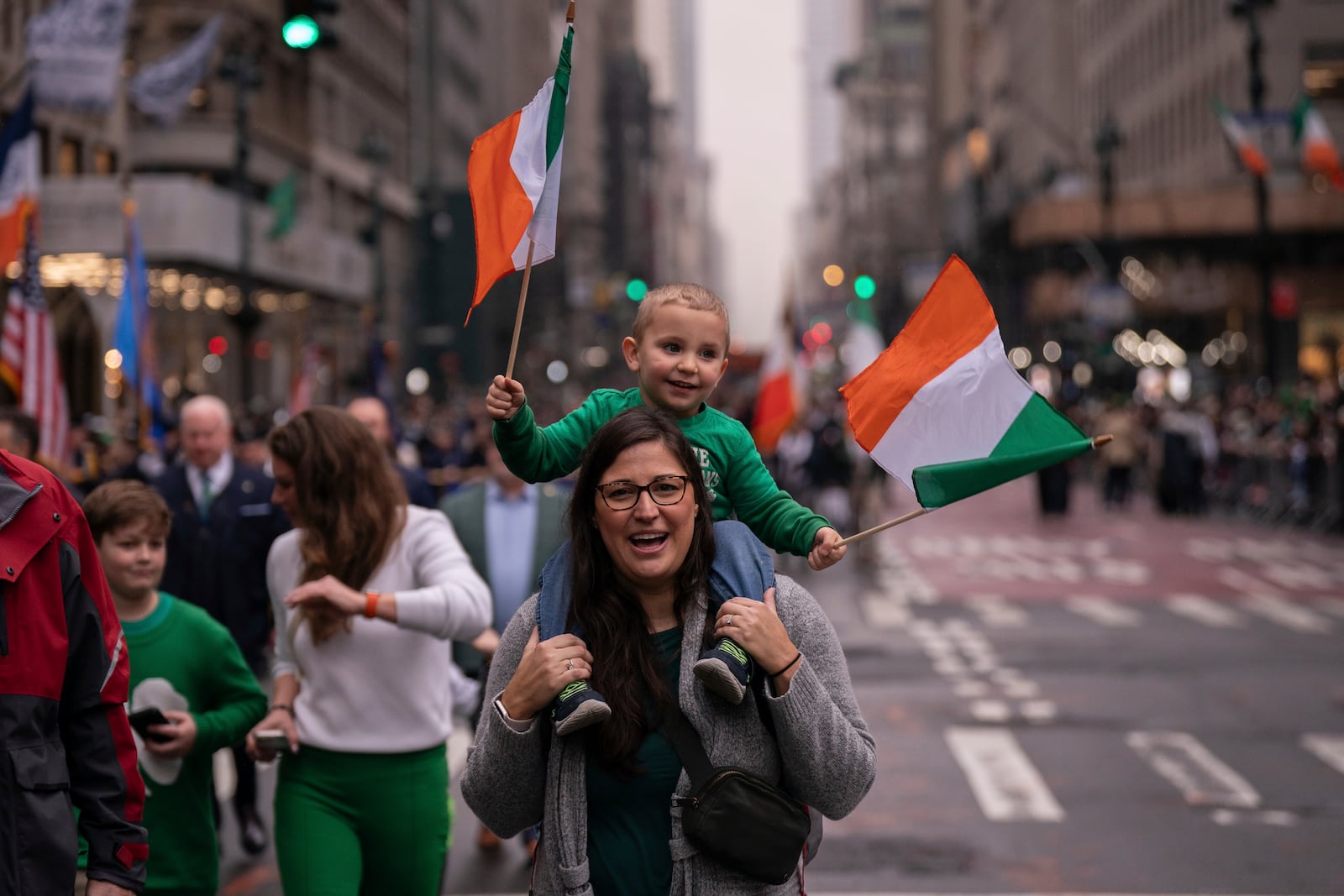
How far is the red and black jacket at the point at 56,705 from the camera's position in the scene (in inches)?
139

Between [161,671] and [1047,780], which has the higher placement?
[161,671]

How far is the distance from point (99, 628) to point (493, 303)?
89938 mm

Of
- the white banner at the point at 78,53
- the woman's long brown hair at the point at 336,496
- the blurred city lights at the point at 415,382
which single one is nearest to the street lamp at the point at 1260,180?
the white banner at the point at 78,53

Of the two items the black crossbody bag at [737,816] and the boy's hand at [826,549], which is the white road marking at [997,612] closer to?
the boy's hand at [826,549]

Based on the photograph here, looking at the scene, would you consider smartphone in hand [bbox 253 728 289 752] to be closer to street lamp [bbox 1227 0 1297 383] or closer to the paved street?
the paved street

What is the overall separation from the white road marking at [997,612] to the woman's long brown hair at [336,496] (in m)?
12.8

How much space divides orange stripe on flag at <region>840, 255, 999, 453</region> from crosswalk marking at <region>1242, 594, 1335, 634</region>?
1342 centimetres

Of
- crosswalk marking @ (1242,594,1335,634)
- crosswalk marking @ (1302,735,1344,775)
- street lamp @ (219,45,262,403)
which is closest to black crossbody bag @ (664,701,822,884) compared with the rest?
crosswalk marking @ (1302,735,1344,775)

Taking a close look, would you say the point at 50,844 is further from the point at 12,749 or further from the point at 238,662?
the point at 238,662

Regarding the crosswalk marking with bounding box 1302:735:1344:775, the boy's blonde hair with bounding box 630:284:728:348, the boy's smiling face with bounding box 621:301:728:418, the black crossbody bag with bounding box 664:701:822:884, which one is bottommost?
the crosswalk marking with bounding box 1302:735:1344:775

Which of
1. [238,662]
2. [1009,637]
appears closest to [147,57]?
[1009,637]

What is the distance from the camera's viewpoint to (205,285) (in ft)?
129

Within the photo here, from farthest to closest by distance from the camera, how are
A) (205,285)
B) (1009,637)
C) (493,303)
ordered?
(493,303) < (205,285) < (1009,637)

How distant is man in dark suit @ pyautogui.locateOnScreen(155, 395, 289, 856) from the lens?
895 cm
